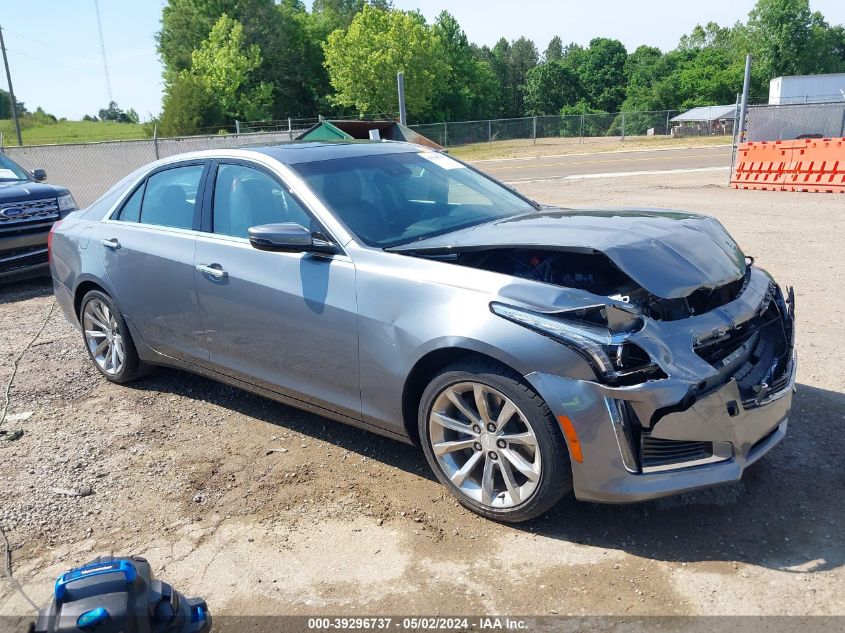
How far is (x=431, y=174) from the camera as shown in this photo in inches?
178

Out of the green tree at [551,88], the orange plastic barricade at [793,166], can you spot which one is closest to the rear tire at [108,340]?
the orange plastic barricade at [793,166]

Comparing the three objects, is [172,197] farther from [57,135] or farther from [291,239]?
[57,135]

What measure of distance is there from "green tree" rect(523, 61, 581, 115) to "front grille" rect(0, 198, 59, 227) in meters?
83.5

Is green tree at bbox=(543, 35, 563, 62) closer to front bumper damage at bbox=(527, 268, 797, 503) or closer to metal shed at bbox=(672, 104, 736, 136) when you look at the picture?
metal shed at bbox=(672, 104, 736, 136)

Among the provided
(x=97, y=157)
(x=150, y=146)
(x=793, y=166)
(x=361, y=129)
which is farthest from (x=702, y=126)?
(x=97, y=157)

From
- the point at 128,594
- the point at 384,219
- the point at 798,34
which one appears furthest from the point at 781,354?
the point at 798,34

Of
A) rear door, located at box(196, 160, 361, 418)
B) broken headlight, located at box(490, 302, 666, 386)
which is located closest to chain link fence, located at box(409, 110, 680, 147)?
rear door, located at box(196, 160, 361, 418)

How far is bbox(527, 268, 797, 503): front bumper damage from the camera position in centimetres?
283

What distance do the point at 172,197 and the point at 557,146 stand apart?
38926mm

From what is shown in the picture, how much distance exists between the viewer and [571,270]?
3574mm

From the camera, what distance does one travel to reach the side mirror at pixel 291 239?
3.66 m

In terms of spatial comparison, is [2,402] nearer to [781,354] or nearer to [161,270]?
[161,270]

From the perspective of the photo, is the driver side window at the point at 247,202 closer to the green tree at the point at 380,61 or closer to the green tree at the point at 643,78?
the green tree at the point at 380,61

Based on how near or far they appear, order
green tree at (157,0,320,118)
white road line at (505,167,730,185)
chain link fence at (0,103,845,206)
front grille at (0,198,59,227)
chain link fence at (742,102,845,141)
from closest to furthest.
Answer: front grille at (0,198,59,227), chain link fence at (0,103,845,206), chain link fence at (742,102,845,141), white road line at (505,167,730,185), green tree at (157,0,320,118)
